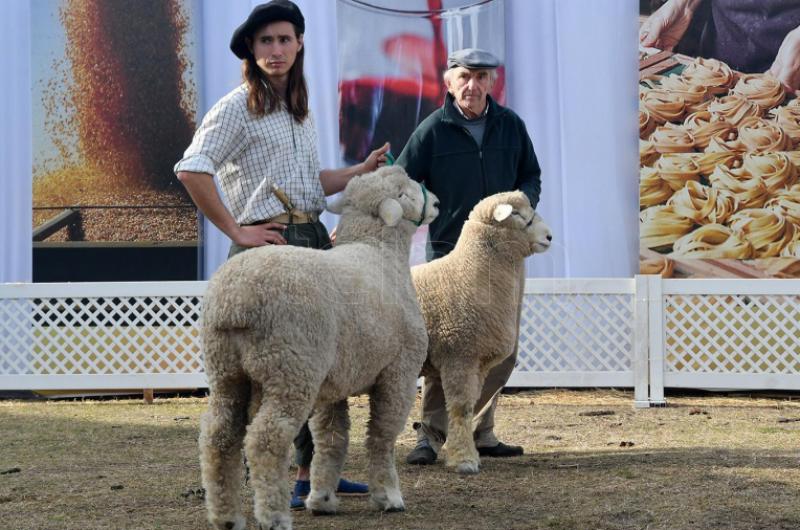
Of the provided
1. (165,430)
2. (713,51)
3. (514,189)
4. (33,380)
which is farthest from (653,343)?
(33,380)

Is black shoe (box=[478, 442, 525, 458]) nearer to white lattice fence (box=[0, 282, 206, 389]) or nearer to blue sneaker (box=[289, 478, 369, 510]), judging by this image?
blue sneaker (box=[289, 478, 369, 510])

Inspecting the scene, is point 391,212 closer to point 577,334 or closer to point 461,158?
point 461,158

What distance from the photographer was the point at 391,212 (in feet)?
14.3

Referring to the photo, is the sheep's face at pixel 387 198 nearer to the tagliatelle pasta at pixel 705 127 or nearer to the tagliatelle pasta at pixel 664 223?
the tagliatelle pasta at pixel 664 223

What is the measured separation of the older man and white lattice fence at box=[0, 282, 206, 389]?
10.00ft

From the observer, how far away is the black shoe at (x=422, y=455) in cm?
564

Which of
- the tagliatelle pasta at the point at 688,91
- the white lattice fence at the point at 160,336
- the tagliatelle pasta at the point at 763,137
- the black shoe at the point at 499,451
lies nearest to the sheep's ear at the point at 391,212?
the black shoe at the point at 499,451

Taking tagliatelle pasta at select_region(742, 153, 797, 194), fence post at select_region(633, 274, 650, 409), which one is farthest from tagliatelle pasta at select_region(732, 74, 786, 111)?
fence post at select_region(633, 274, 650, 409)

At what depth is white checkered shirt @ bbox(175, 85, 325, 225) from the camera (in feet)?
13.8

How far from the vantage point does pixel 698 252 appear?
26.9ft

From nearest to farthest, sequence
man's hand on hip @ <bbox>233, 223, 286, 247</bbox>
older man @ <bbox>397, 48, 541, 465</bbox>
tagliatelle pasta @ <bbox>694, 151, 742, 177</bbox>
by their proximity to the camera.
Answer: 1. man's hand on hip @ <bbox>233, 223, 286, 247</bbox>
2. older man @ <bbox>397, 48, 541, 465</bbox>
3. tagliatelle pasta @ <bbox>694, 151, 742, 177</bbox>

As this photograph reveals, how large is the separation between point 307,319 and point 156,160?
5163 millimetres

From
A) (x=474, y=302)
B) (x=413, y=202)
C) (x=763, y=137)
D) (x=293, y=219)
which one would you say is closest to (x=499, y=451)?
(x=474, y=302)

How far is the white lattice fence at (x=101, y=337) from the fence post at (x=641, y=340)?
3131mm
